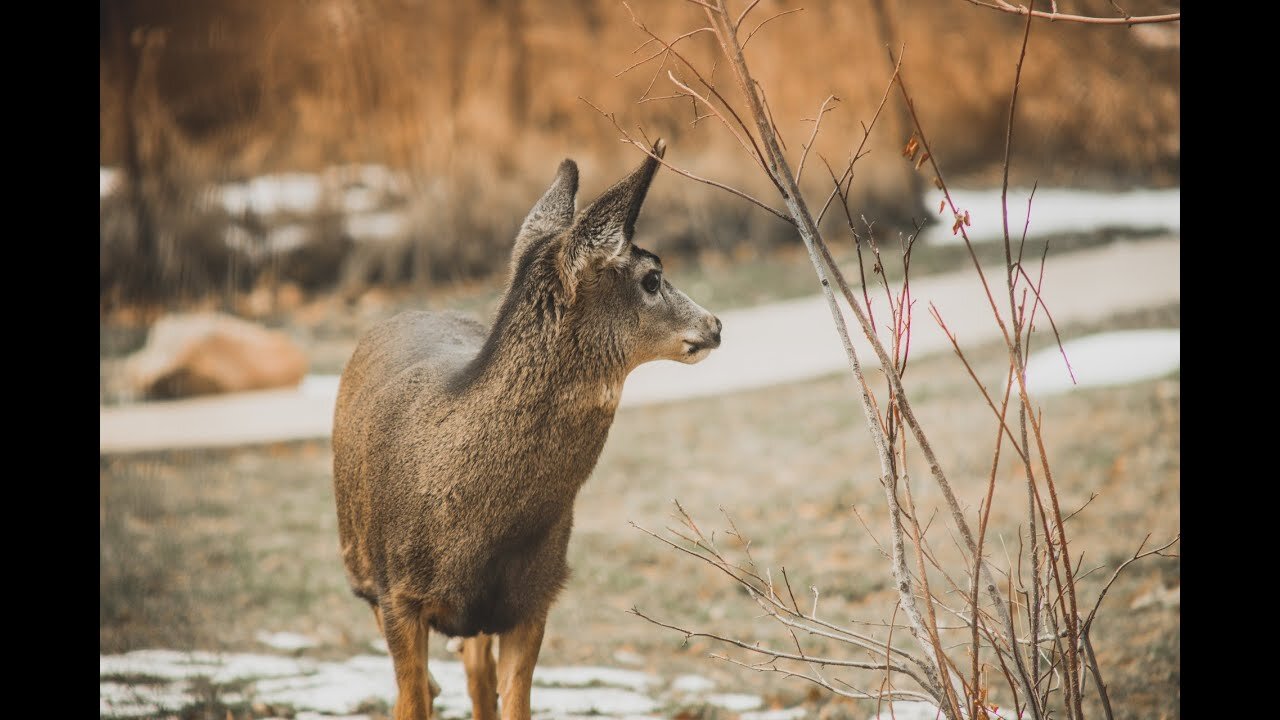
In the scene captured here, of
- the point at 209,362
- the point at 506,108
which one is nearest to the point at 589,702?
the point at 209,362

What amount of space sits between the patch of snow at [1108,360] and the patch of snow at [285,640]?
5.57 metres

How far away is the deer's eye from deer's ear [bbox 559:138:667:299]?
0.13 meters

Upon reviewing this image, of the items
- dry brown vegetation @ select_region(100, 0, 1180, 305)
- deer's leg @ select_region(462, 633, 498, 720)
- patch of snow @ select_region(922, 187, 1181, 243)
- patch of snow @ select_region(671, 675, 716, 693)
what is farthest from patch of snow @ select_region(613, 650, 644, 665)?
patch of snow @ select_region(922, 187, 1181, 243)

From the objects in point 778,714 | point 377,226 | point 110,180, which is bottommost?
point 778,714

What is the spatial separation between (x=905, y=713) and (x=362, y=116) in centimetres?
994

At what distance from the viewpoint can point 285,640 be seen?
582 centimetres

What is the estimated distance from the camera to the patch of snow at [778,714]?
15.3 ft

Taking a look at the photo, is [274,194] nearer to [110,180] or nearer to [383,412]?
[110,180]

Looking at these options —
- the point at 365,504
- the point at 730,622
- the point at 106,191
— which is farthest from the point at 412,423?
the point at 106,191

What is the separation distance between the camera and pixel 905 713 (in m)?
4.61

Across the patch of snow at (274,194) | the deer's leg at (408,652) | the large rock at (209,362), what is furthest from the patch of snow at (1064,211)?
the deer's leg at (408,652)

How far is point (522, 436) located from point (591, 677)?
223 centimetres

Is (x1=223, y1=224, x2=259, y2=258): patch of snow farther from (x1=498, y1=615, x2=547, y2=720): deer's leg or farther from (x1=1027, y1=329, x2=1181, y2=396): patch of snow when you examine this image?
(x1=498, y1=615, x2=547, y2=720): deer's leg

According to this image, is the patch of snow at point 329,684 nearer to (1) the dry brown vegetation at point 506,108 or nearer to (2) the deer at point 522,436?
(2) the deer at point 522,436
